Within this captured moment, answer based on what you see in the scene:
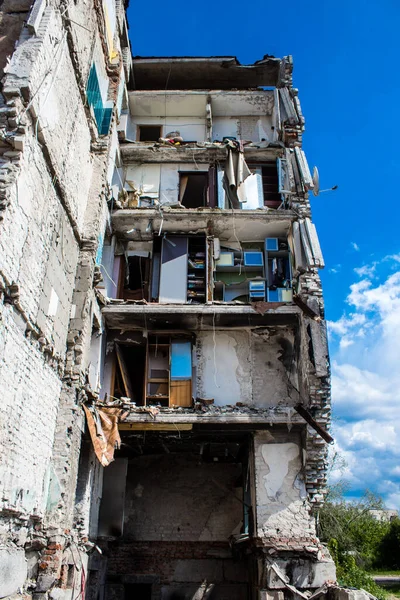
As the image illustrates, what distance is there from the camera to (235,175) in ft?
56.1

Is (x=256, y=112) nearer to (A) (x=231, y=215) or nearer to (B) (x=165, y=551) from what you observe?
(A) (x=231, y=215)

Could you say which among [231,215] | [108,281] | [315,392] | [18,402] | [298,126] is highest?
[298,126]

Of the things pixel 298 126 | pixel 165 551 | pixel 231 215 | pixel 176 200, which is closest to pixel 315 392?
pixel 231 215

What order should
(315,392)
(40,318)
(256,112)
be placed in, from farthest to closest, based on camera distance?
(256,112) → (315,392) → (40,318)

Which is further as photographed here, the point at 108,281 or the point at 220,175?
the point at 220,175

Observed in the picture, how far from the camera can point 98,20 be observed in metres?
14.7

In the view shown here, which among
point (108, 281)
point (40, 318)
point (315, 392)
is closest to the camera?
point (40, 318)

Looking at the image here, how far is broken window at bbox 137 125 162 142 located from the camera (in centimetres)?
1995

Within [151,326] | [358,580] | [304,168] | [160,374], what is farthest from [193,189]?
[358,580]

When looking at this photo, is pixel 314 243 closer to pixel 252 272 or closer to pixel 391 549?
pixel 252 272

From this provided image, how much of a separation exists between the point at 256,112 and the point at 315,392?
1223 cm

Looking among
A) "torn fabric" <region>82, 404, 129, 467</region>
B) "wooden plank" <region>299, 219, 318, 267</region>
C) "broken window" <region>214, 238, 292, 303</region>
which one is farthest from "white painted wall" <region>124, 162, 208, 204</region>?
"torn fabric" <region>82, 404, 129, 467</region>

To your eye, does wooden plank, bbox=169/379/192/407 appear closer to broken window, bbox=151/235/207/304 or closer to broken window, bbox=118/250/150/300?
broken window, bbox=151/235/207/304

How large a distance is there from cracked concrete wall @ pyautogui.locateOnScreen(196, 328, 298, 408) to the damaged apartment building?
0.06 m
